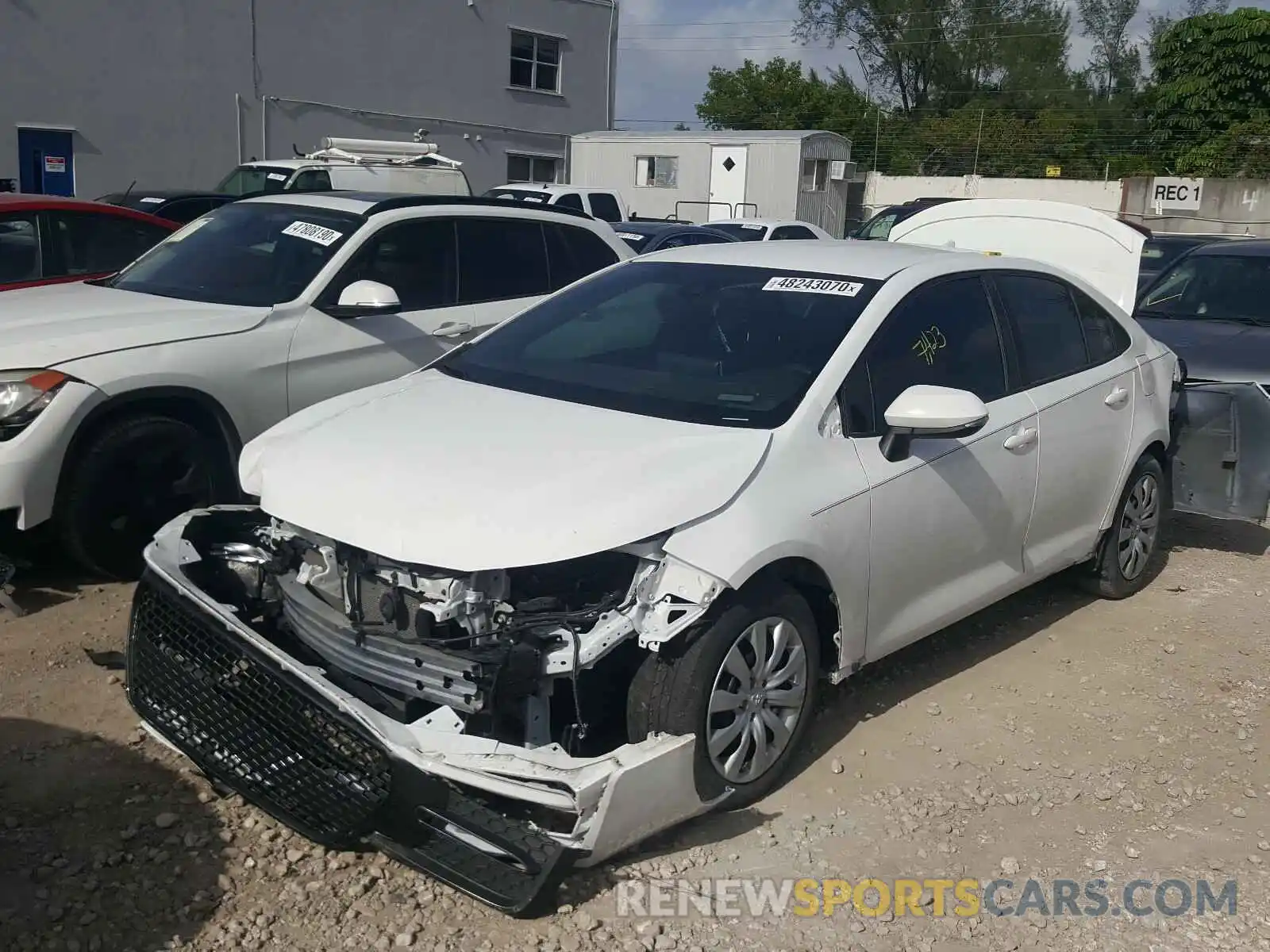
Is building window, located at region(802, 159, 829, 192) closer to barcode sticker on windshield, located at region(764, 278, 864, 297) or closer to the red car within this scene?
the red car

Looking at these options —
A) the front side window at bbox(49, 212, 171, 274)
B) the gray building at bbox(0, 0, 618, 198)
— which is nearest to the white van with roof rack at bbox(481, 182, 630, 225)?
the gray building at bbox(0, 0, 618, 198)

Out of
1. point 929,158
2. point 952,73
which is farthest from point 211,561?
point 952,73

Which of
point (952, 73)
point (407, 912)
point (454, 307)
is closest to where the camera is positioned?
point (407, 912)

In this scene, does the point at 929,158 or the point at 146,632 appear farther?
the point at 929,158

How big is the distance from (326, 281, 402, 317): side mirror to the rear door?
406cm

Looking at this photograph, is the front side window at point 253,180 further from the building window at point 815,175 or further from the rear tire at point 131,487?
the building window at point 815,175

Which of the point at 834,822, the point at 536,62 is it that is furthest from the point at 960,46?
the point at 834,822

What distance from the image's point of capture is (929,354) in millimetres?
4684

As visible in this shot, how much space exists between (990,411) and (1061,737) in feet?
4.05

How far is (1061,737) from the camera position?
4684 mm

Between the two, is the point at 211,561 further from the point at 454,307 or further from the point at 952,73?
the point at 952,73

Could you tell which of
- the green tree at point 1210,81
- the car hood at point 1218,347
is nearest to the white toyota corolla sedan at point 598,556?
the car hood at point 1218,347

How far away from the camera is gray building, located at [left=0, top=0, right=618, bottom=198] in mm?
20766

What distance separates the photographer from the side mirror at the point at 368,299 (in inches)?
237
